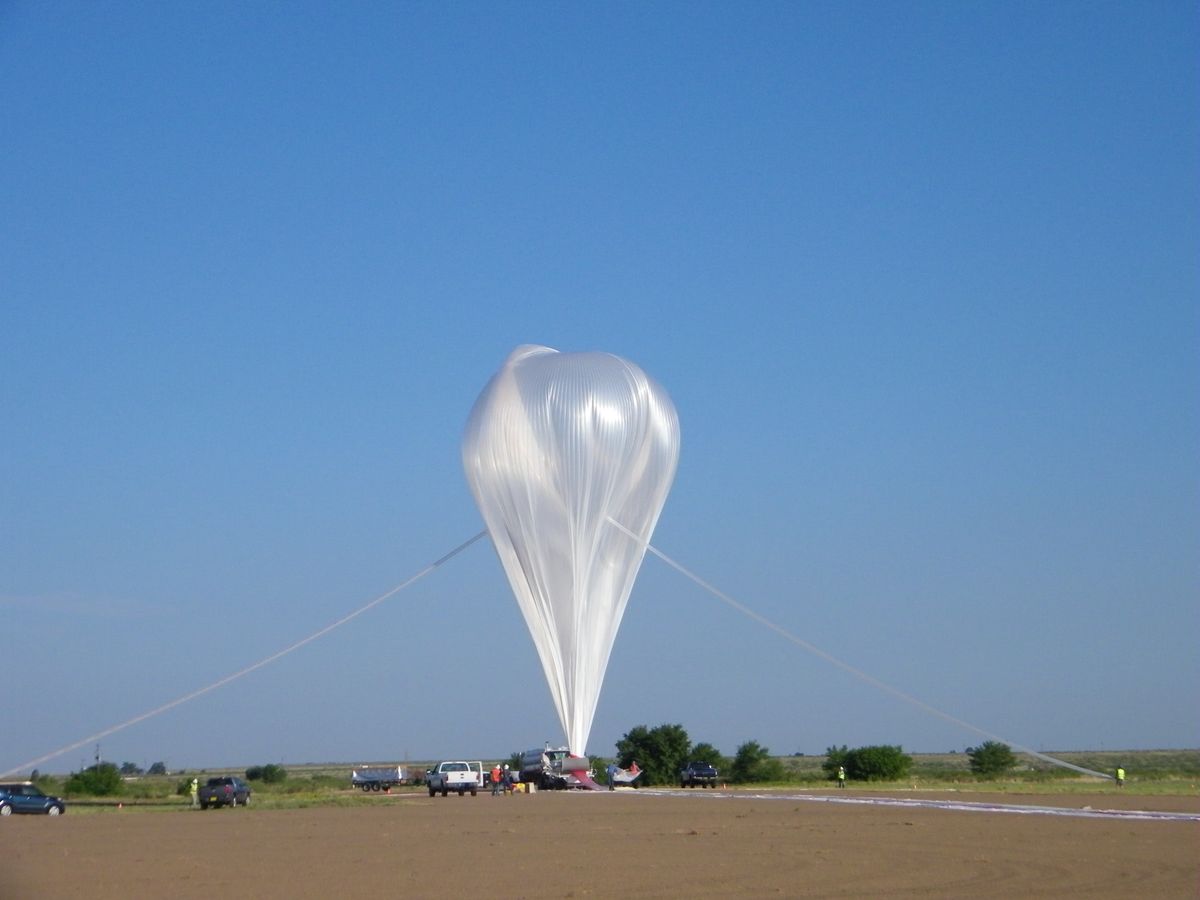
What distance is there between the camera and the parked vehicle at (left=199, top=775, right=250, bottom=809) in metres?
39.8

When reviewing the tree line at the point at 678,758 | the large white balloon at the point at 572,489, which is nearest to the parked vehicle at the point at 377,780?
the tree line at the point at 678,758

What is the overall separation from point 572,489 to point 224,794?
45.2 feet

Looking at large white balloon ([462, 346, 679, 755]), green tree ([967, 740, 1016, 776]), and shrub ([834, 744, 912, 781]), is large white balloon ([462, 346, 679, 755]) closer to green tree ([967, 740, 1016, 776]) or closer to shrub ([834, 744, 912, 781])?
shrub ([834, 744, 912, 781])

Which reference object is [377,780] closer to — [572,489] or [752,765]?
[752,765]

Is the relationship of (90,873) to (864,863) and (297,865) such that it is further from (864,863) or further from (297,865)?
(864,863)

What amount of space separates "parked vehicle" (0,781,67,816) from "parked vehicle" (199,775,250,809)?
12.6 ft

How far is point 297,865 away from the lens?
18.4 m

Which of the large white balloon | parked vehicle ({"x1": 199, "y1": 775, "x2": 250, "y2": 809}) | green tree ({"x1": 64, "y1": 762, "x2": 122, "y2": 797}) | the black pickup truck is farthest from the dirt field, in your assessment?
green tree ({"x1": 64, "y1": 762, "x2": 122, "y2": 797})

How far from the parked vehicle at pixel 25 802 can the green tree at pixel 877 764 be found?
2980 centimetres

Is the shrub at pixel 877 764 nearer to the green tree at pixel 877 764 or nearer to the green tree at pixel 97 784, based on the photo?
the green tree at pixel 877 764

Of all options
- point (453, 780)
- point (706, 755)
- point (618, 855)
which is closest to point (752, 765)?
point (706, 755)

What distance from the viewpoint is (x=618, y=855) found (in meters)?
18.9

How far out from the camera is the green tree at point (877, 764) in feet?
180

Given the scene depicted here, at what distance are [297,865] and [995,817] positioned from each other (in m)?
13.1
